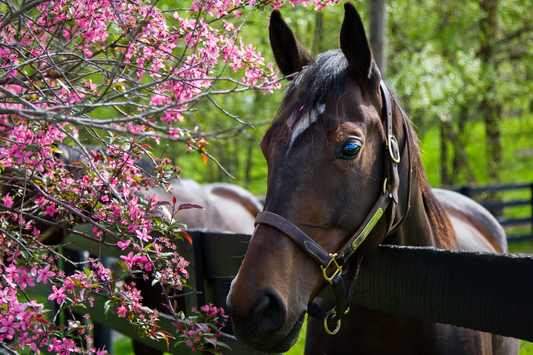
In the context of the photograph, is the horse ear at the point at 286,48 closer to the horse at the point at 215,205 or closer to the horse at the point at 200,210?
the horse at the point at 200,210

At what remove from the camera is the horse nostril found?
1189 mm

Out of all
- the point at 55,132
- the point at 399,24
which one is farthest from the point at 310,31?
the point at 55,132

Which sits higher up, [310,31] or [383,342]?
[310,31]

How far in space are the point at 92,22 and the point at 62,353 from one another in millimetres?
1342

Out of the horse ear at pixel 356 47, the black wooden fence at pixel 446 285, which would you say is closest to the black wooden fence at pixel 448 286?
the black wooden fence at pixel 446 285

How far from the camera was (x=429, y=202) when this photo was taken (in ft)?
6.44

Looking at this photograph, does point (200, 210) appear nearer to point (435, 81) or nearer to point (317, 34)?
point (317, 34)

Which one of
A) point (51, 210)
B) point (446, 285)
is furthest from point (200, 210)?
point (446, 285)

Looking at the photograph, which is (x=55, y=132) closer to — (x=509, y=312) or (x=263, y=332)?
(x=263, y=332)

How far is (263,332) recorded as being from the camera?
120cm

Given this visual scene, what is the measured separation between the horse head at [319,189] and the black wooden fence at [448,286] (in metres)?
0.17

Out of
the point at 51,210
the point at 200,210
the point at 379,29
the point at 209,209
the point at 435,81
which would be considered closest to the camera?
the point at 51,210

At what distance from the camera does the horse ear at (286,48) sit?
1.77 metres

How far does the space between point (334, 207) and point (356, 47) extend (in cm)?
60
